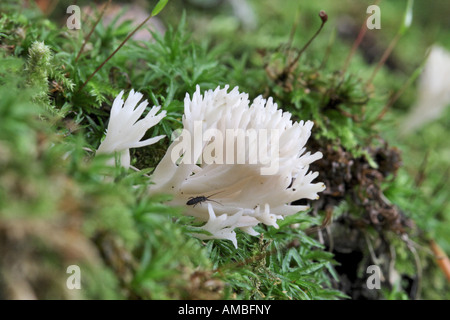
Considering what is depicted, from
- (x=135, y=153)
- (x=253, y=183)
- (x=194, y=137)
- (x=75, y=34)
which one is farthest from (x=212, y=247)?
(x=75, y=34)

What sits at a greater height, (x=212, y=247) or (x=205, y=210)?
(x=205, y=210)

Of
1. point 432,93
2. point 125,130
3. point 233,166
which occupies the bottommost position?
point 233,166

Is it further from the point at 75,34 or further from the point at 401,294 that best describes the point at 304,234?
the point at 75,34

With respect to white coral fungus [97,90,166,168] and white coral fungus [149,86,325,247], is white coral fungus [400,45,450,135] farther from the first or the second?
white coral fungus [97,90,166,168]

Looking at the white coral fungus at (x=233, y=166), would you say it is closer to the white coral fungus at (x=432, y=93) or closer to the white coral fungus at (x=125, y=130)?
the white coral fungus at (x=125, y=130)

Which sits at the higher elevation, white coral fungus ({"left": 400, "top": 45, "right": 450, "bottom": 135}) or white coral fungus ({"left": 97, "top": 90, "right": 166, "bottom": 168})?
white coral fungus ({"left": 400, "top": 45, "right": 450, "bottom": 135})

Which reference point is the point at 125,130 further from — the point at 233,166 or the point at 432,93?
the point at 432,93

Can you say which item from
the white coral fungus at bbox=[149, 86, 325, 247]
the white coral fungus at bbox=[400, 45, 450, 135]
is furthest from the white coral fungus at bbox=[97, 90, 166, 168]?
the white coral fungus at bbox=[400, 45, 450, 135]

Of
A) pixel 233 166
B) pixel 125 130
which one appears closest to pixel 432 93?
pixel 233 166
